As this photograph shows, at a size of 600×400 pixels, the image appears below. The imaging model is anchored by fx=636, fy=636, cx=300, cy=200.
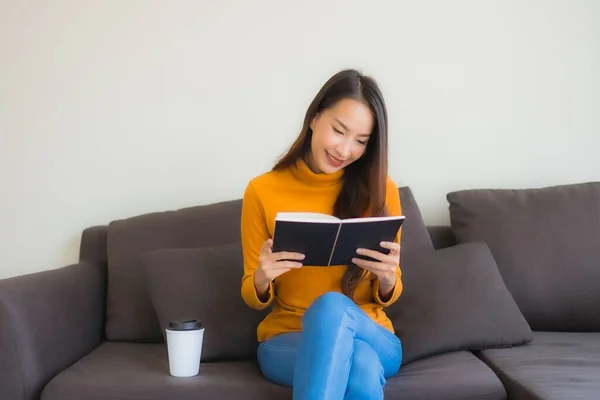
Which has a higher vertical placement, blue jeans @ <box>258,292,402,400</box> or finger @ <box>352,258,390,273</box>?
finger @ <box>352,258,390,273</box>

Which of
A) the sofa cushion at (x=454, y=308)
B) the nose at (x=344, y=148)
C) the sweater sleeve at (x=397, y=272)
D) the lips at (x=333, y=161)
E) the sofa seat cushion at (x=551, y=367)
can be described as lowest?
the sofa seat cushion at (x=551, y=367)

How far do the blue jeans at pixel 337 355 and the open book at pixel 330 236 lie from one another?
11cm

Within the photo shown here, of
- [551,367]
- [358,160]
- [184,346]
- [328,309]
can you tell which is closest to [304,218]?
[328,309]

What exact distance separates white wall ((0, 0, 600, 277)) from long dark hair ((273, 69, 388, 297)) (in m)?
0.66

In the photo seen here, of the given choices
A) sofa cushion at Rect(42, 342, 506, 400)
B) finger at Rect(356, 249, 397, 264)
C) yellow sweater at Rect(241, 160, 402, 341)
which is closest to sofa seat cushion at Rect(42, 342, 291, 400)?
sofa cushion at Rect(42, 342, 506, 400)

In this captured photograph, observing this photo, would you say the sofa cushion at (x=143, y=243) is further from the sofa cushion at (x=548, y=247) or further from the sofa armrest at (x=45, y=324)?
the sofa cushion at (x=548, y=247)

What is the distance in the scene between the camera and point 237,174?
2336mm

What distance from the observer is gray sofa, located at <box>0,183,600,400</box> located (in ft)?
4.99

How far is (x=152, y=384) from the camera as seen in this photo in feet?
4.99

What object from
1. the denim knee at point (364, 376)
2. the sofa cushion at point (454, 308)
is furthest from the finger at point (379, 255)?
the sofa cushion at point (454, 308)

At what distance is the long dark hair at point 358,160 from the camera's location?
1584 mm

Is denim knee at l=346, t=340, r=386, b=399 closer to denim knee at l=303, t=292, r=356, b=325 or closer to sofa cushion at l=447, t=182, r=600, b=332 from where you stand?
denim knee at l=303, t=292, r=356, b=325

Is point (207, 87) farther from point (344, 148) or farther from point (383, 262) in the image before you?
point (383, 262)

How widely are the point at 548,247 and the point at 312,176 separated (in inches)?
33.4
